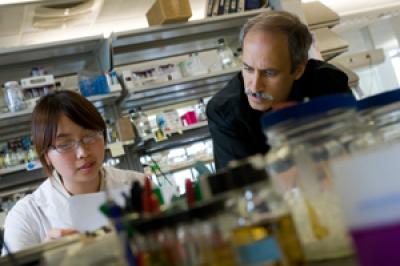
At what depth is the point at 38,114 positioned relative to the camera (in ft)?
6.17

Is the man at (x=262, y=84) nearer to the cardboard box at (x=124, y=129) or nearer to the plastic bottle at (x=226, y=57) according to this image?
the cardboard box at (x=124, y=129)

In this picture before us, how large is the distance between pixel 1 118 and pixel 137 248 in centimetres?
262

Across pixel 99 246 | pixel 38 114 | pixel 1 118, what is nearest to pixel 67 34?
pixel 1 118

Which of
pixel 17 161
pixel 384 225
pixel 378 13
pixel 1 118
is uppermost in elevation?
pixel 378 13

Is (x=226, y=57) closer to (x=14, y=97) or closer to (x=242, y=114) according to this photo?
(x=14, y=97)

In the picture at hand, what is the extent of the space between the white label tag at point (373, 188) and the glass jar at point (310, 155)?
0.78ft

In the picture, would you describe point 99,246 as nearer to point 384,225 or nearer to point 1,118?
point 384,225

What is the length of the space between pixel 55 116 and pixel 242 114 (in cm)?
72

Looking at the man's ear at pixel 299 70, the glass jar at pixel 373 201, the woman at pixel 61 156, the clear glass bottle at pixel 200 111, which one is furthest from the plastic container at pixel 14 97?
the glass jar at pixel 373 201

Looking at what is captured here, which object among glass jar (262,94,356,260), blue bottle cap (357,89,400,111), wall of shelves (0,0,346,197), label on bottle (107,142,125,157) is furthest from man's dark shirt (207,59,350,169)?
wall of shelves (0,0,346,197)

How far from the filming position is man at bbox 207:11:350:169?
170 cm

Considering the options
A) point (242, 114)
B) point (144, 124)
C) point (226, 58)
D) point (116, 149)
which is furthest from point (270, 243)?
point (226, 58)

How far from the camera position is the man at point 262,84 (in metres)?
1.70

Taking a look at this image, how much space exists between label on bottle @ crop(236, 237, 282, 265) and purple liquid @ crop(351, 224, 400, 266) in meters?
0.10
